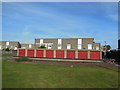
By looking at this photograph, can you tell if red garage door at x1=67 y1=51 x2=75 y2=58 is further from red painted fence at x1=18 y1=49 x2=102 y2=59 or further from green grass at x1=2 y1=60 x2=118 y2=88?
green grass at x1=2 y1=60 x2=118 y2=88

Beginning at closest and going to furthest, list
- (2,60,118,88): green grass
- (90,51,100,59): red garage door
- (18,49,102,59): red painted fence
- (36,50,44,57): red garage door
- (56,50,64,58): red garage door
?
(2,60,118,88): green grass
(90,51,100,59): red garage door
(18,49,102,59): red painted fence
(56,50,64,58): red garage door
(36,50,44,57): red garage door

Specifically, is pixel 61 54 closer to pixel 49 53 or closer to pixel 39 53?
pixel 49 53

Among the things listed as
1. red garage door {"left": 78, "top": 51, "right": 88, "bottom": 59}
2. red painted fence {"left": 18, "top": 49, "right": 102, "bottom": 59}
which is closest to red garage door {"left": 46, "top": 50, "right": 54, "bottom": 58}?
red painted fence {"left": 18, "top": 49, "right": 102, "bottom": 59}

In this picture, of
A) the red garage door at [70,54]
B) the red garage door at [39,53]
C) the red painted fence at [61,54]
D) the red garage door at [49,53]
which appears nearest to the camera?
the red painted fence at [61,54]

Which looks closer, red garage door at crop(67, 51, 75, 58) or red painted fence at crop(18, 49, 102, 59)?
red painted fence at crop(18, 49, 102, 59)

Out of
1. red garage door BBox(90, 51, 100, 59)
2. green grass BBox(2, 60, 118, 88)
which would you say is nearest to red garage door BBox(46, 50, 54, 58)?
red garage door BBox(90, 51, 100, 59)

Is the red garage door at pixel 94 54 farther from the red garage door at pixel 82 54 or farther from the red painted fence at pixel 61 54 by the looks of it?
the red garage door at pixel 82 54

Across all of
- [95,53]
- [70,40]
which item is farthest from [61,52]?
[70,40]

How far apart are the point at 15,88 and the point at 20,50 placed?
32.3 metres

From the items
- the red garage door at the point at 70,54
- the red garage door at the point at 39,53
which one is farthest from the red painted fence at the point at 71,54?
the red garage door at the point at 39,53

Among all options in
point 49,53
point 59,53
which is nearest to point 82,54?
point 59,53

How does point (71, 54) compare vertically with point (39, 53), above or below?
below

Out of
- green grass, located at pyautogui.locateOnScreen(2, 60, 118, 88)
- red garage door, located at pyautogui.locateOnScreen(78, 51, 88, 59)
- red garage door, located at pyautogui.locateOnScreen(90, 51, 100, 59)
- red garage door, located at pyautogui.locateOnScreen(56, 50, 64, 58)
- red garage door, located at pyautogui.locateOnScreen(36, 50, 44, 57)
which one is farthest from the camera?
red garage door, located at pyautogui.locateOnScreen(36, 50, 44, 57)

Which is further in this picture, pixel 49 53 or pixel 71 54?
pixel 49 53
